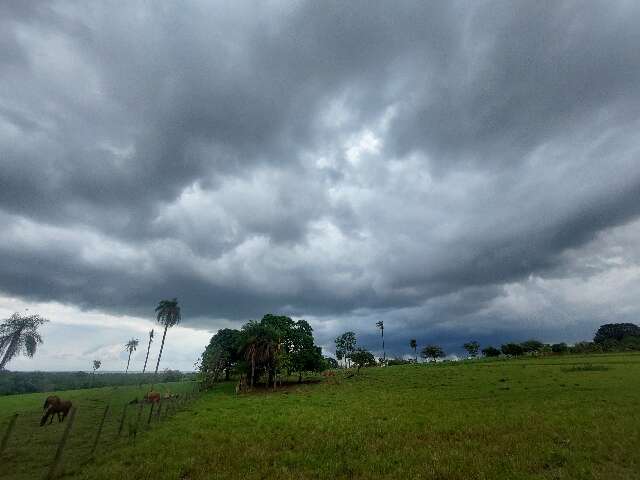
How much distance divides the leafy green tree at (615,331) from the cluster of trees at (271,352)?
179732mm

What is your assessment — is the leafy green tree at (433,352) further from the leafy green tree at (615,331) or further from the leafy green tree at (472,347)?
the leafy green tree at (615,331)

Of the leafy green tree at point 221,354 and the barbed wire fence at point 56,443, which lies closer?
the barbed wire fence at point 56,443

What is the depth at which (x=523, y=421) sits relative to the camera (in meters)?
21.8

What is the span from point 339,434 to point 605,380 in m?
39.3

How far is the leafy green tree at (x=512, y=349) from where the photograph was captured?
12212 cm

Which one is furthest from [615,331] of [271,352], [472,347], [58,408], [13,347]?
[13,347]

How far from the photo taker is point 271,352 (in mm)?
64188

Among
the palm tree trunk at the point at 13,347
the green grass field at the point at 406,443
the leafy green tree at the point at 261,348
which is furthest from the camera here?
the palm tree trunk at the point at 13,347

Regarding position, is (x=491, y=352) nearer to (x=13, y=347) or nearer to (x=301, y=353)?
(x=301, y=353)

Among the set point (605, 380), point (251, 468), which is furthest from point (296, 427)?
point (605, 380)

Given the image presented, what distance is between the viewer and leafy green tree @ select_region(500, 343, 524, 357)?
12212 centimetres

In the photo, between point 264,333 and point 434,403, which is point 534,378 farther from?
point 264,333

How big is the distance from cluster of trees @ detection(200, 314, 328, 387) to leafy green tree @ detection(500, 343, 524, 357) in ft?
290

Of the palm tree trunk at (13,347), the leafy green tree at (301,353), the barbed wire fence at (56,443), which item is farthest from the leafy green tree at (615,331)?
the palm tree trunk at (13,347)
